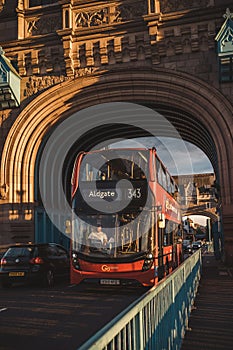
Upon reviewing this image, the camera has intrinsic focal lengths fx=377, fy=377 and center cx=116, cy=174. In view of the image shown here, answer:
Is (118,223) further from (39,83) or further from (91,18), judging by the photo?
(91,18)

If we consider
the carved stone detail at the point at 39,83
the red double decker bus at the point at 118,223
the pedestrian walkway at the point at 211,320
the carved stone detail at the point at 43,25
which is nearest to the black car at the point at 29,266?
the red double decker bus at the point at 118,223

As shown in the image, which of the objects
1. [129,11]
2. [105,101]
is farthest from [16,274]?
[129,11]

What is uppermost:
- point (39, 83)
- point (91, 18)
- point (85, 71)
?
point (91, 18)

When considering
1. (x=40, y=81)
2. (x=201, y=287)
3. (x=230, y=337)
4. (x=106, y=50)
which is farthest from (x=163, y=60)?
(x=230, y=337)

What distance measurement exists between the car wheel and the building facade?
4855 millimetres

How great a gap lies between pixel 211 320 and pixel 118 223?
4150mm

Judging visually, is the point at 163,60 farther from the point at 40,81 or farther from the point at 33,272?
the point at 33,272

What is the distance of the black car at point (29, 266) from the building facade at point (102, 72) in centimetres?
465

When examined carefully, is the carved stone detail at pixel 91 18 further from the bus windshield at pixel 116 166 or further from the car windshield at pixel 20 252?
the car windshield at pixel 20 252

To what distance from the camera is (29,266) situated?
12430mm

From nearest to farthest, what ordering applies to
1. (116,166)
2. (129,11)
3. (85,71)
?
(116,166)
(129,11)
(85,71)

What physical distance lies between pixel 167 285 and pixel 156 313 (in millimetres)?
909

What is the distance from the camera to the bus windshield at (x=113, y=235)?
10.7 metres

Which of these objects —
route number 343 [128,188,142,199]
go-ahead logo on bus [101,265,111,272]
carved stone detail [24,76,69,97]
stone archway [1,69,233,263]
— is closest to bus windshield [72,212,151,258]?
go-ahead logo on bus [101,265,111,272]
